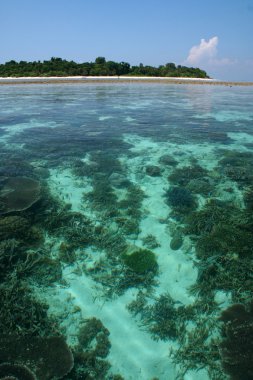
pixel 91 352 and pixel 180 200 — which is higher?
pixel 180 200

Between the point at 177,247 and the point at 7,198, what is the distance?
18.4 ft

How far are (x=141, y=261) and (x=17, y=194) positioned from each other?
494 cm

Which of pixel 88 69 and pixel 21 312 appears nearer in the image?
pixel 21 312

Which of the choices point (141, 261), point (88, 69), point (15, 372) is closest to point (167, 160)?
point (141, 261)

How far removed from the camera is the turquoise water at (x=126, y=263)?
192 inches

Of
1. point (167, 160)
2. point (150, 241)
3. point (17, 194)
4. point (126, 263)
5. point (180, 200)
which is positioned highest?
point (167, 160)

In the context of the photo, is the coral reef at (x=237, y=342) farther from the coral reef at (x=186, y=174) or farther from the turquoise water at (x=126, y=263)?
the coral reef at (x=186, y=174)

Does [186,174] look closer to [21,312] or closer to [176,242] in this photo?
[176,242]

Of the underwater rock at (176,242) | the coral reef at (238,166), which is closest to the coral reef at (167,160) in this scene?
the coral reef at (238,166)

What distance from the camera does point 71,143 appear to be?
16078 millimetres

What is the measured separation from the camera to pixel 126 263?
22.6 feet

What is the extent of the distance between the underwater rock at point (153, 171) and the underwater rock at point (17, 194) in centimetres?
470

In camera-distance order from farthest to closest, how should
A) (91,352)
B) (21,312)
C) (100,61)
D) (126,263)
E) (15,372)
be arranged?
1. (100,61)
2. (126,263)
3. (21,312)
4. (91,352)
5. (15,372)

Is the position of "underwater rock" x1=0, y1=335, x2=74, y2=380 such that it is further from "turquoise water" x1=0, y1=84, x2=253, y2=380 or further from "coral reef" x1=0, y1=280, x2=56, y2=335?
"coral reef" x1=0, y1=280, x2=56, y2=335
